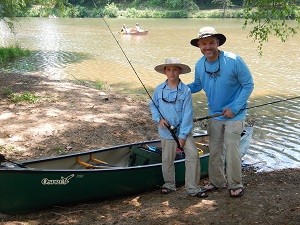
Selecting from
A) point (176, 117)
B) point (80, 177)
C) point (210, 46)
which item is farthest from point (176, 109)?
point (80, 177)

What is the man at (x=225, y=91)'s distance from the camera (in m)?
4.95

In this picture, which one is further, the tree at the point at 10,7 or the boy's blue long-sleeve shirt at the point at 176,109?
the tree at the point at 10,7

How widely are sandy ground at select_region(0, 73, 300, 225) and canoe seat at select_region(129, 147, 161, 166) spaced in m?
0.52

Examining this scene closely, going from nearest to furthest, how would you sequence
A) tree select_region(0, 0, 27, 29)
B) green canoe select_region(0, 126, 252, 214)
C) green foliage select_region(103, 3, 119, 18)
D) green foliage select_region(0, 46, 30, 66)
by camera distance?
green canoe select_region(0, 126, 252, 214) → tree select_region(0, 0, 27, 29) → green foliage select_region(0, 46, 30, 66) → green foliage select_region(103, 3, 119, 18)

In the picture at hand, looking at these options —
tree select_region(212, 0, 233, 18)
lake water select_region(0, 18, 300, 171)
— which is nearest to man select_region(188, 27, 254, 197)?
lake water select_region(0, 18, 300, 171)

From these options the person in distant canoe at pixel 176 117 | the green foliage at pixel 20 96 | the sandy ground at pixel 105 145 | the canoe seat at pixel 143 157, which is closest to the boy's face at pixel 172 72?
the person in distant canoe at pixel 176 117

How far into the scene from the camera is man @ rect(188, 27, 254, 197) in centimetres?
495

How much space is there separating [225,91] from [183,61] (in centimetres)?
1529

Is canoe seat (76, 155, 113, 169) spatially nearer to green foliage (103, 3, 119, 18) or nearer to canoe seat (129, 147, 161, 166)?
canoe seat (129, 147, 161, 166)

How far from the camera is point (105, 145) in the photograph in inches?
A: 321

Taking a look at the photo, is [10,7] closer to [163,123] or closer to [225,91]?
[163,123]

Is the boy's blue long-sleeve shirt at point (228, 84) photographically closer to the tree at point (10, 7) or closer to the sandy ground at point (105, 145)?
the sandy ground at point (105, 145)

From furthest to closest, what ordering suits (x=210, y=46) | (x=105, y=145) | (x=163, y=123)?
1. (x=105, y=145)
2. (x=163, y=123)
3. (x=210, y=46)

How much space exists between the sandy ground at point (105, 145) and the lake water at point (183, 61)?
4.70 ft
